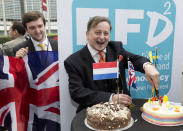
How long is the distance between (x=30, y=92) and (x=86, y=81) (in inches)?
25.8

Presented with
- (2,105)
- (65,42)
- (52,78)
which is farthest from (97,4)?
(2,105)

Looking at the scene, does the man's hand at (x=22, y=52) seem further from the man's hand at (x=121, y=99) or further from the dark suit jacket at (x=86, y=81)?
the man's hand at (x=121, y=99)

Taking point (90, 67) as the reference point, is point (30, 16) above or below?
above

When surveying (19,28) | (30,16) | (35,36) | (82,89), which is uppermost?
(30,16)

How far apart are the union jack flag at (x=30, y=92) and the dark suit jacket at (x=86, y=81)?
1.34ft

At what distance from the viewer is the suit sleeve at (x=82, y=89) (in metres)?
1.44

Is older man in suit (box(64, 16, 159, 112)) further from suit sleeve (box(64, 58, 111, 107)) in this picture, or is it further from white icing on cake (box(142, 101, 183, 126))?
white icing on cake (box(142, 101, 183, 126))

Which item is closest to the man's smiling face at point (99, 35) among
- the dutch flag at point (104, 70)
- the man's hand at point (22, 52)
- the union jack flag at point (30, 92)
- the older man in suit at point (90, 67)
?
the older man in suit at point (90, 67)

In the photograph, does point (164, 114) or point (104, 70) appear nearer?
point (164, 114)

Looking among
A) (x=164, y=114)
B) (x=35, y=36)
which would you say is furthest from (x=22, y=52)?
(x=164, y=114)

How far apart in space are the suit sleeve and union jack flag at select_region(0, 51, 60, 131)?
0.42 meters

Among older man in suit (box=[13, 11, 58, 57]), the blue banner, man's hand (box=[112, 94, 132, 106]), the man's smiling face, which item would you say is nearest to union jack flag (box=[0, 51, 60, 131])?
older man in suit (box=[13, 11, 58, 57])

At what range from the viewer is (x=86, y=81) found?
5.34 feet

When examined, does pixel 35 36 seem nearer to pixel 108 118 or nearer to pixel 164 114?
pixel 108 118
